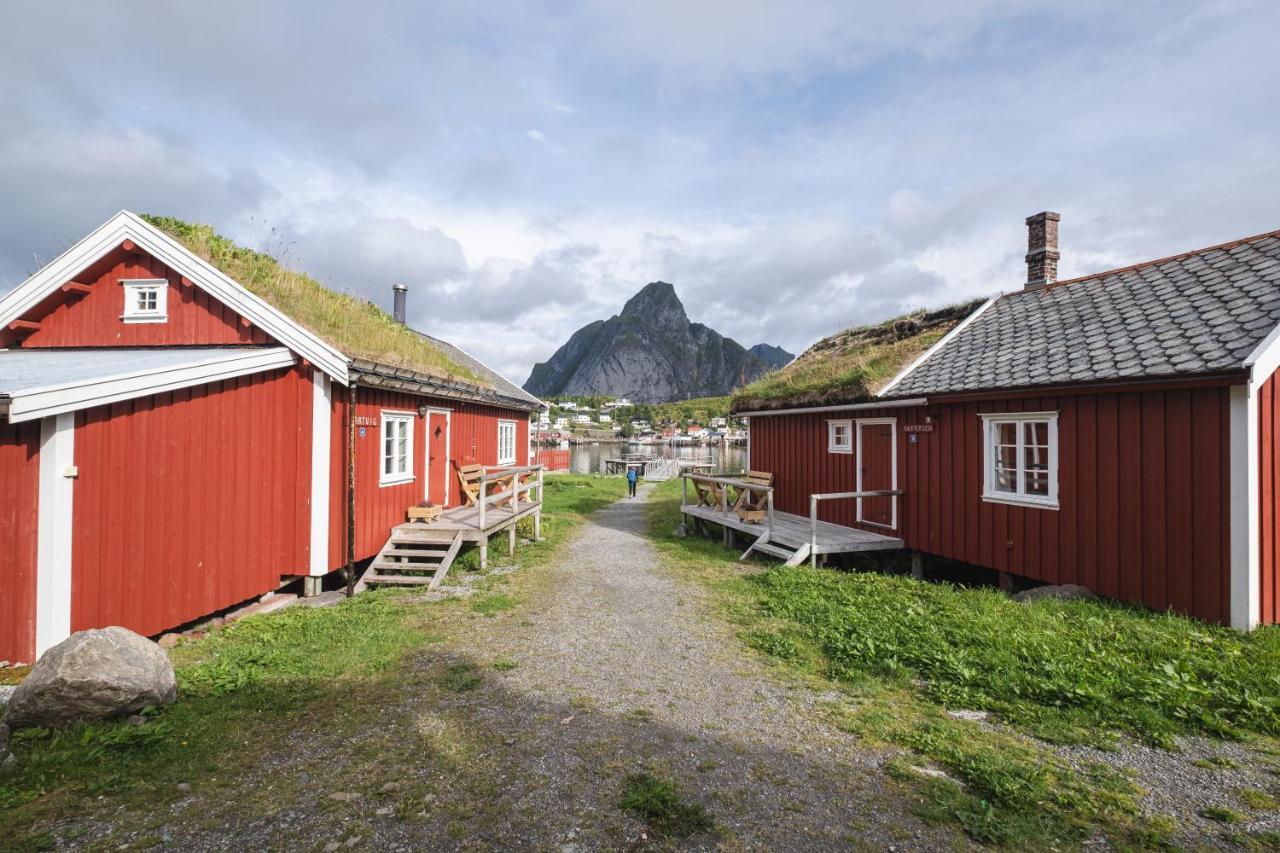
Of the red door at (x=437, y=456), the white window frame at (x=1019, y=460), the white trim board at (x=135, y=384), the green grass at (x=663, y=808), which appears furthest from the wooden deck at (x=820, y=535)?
the white trim board at (x=135, y=384)

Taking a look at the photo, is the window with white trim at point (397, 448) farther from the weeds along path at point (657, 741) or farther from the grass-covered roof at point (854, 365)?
the grass-covered roof at point (854, 365)

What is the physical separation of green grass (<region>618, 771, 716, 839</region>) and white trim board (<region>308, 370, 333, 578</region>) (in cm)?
628

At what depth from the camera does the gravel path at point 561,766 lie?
3281 mm

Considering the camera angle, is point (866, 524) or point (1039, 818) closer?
point (1039, 818)

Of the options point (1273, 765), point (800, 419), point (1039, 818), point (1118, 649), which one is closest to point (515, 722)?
point (1039, 818)

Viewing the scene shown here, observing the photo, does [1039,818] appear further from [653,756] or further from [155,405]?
[155,405]

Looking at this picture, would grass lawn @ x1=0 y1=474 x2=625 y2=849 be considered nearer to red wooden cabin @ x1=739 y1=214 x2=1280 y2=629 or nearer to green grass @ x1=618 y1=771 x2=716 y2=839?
green grass @ x1=618 y1=771 x2=716 y2=839

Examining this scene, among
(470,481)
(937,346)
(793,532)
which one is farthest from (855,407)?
(470,481)

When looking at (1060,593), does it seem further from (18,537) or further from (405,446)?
(18,537)

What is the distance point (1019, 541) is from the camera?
8375 millimetres

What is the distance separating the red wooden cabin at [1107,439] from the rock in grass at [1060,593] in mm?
181

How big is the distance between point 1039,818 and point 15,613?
839 cm

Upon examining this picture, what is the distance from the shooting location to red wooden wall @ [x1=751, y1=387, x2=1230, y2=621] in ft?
20.9

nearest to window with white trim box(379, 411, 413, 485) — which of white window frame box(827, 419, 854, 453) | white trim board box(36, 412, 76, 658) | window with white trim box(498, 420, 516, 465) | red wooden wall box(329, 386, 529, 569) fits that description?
red wooden wall box(329, 386, 529, 569)
